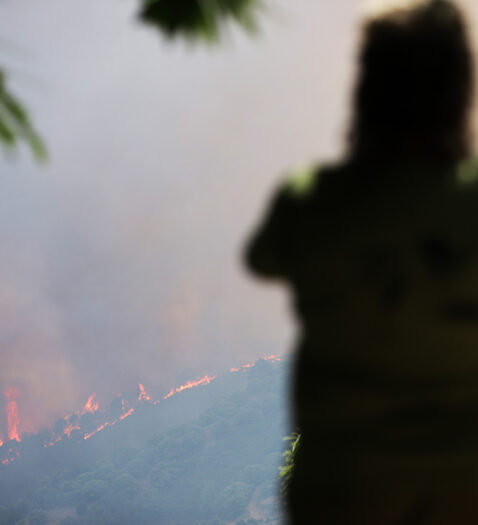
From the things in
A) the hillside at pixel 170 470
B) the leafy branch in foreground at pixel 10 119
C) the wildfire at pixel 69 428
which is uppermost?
the leafy branch in foreground at pixel 10 119

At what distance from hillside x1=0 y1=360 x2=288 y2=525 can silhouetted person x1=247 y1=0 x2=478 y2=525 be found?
77.4 meters

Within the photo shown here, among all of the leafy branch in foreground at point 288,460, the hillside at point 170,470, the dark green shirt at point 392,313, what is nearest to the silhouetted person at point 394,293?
the dark green shirt at point 392,313

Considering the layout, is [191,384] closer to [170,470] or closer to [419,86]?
[170,470]

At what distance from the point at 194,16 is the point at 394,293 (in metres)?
0.78

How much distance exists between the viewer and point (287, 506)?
1.91 feet

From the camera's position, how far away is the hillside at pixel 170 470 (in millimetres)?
76312

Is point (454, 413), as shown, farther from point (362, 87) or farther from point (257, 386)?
point (257, 386)

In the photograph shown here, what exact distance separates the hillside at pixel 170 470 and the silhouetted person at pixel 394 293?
77441mm

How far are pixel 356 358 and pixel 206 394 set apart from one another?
10015 centimetres

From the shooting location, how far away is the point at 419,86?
586 mm

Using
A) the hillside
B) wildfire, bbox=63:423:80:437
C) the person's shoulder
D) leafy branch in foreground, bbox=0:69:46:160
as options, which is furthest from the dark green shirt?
wildfire, bbox=63:423:80:437

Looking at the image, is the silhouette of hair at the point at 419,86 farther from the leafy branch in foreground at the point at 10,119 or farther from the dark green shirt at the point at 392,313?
the leafy branch in foreground at the point at 10,119

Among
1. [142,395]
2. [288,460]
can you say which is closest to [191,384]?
[142,395]

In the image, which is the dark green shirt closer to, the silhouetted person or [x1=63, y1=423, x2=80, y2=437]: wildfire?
the silhouetted person
